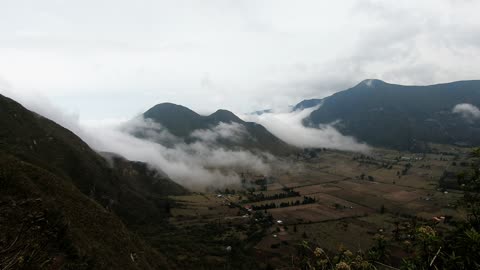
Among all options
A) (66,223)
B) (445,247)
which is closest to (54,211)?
(66,223)

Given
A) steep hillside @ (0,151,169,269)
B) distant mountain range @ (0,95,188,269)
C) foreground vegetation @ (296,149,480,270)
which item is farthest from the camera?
steep hillside @ (0,151,169,269)

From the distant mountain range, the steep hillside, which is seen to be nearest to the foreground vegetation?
the distant mountain range

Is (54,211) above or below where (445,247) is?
below

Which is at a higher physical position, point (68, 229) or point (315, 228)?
point (68, 229)

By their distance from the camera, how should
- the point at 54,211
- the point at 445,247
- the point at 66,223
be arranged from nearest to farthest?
the point at 445,247
the point at 66,223
the point at 54,211

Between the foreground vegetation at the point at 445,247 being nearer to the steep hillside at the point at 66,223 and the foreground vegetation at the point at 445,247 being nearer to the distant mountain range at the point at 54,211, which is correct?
the distant mountain range at the point at 54,211

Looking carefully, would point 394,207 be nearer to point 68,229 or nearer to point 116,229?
point 116,229

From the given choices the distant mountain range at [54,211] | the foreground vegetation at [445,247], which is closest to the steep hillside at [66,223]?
the distant mountain range at [54,211]

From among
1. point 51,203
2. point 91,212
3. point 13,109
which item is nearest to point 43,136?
point 13,109

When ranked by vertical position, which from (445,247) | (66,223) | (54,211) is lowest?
(66,223)

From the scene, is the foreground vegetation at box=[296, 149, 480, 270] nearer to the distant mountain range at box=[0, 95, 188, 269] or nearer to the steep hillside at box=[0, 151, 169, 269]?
the distant mountain range at box=[0, 95, 188, 269]

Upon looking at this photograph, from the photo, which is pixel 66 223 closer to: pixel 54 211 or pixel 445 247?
pixel 54 211
